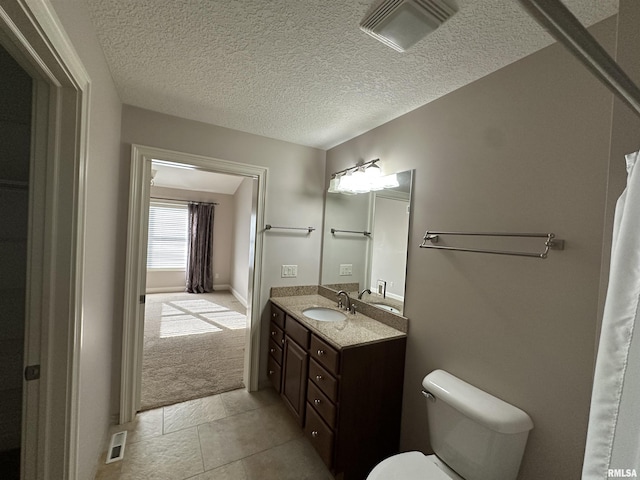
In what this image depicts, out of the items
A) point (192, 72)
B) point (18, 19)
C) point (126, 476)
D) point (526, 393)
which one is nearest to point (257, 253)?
point (192, 72)

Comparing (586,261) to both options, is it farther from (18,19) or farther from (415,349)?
(18,19)

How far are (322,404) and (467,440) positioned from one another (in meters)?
0.79

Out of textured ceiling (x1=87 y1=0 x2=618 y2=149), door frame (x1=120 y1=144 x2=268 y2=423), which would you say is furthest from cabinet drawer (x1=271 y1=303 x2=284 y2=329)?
textured ceiling (x1=87 y1=0 x2=618 y2=149)

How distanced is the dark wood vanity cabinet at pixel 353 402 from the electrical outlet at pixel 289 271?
788mm

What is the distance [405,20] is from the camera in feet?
3.16

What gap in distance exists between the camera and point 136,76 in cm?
152

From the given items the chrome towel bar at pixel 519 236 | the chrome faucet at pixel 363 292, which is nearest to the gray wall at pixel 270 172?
the chrome faucet at pixel 363 292

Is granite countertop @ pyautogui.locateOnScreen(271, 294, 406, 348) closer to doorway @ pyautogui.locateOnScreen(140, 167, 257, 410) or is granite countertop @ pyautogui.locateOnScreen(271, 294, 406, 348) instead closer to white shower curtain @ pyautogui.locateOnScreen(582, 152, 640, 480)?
doorway @ pyautogui.locateOnScreen(140, 167, 257, 410)

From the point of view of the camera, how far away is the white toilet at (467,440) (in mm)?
1078

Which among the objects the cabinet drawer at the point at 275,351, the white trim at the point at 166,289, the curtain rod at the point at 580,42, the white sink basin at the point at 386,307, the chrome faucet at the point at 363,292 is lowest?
the white trim at the point at 166,289

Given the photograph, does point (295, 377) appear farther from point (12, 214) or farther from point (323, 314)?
point (12, 214)

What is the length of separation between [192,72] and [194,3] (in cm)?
50

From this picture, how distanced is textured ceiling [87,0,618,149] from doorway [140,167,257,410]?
0.95 metres

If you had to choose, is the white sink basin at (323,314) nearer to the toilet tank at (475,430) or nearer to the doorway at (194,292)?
the doorway at (194,292)
